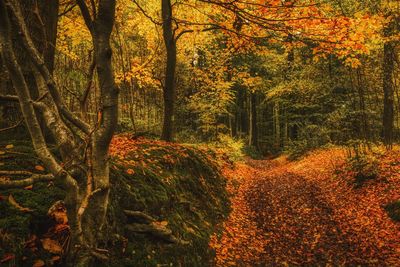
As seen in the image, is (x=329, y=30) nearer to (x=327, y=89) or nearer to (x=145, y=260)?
(x=145, y=260)

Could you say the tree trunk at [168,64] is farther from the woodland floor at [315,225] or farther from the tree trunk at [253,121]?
the tree trunk at [253,121]

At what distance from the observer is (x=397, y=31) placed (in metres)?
12.5

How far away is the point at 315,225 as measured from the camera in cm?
818

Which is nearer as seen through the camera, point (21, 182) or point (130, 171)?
point (21, 182)

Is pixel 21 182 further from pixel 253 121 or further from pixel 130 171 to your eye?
pixel 253 121

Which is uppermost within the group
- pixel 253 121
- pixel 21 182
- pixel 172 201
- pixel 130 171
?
pixel 253 121

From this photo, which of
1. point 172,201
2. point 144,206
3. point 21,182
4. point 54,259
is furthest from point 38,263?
point 172,201

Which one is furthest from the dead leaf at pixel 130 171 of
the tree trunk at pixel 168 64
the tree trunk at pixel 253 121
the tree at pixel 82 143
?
the tree trunk at pixel 253 121

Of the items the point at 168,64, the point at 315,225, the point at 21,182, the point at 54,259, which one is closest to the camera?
the point at 21,182

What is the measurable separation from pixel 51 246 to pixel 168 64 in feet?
27.2

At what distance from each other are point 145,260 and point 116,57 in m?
16.8

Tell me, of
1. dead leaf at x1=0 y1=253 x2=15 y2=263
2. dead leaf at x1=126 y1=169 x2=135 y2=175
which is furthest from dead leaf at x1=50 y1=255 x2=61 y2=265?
dead leaf at x1=126 y1=169 x2=135 y2=175

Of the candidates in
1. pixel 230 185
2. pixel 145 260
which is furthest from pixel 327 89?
pixel 145 260

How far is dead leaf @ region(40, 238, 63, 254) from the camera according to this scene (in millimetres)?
3511
